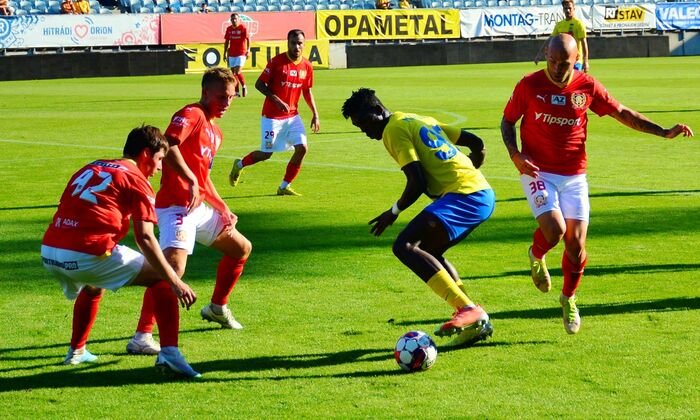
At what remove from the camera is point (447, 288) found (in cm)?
770

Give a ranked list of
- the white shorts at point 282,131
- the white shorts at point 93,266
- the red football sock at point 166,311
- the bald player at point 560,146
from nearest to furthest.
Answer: the white shorts at point 93,266 → the red football sock at point 166,311 → the bald player at point 560,146 → the white shorts at point 282,131

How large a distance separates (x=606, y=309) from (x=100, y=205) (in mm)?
3913

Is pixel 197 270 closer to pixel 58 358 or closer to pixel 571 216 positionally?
pixel 58 358

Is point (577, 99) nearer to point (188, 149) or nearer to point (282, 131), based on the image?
point (188, 149)

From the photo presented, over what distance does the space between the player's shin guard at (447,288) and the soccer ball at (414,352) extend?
0.51 m

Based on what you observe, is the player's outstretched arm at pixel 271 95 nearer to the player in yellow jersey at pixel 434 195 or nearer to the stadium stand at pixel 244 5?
the player in yellow jersey at pixel 434 195

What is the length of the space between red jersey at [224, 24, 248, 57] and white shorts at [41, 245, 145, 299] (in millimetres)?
27530

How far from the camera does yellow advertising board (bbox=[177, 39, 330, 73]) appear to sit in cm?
4397

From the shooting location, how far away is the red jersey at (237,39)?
3419 centimetres

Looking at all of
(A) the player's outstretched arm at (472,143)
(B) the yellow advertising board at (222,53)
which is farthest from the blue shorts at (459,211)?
(B) the yellow advertising board at (222,53)

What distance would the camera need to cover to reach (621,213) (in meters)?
13.2

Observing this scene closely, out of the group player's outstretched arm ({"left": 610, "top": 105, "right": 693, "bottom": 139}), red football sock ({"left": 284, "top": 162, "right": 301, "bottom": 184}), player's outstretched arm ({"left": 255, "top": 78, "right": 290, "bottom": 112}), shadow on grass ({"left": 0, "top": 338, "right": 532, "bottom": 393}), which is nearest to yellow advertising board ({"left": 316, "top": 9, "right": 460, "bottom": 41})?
player's outstretched arm ({"left": 255, "top": 78, "right": 290, "bottom": 112})

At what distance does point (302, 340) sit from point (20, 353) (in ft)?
6.07

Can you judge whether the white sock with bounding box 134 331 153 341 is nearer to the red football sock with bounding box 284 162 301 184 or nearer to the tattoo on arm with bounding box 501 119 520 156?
the tattoo on arm with bounding box 501 119 520 156
